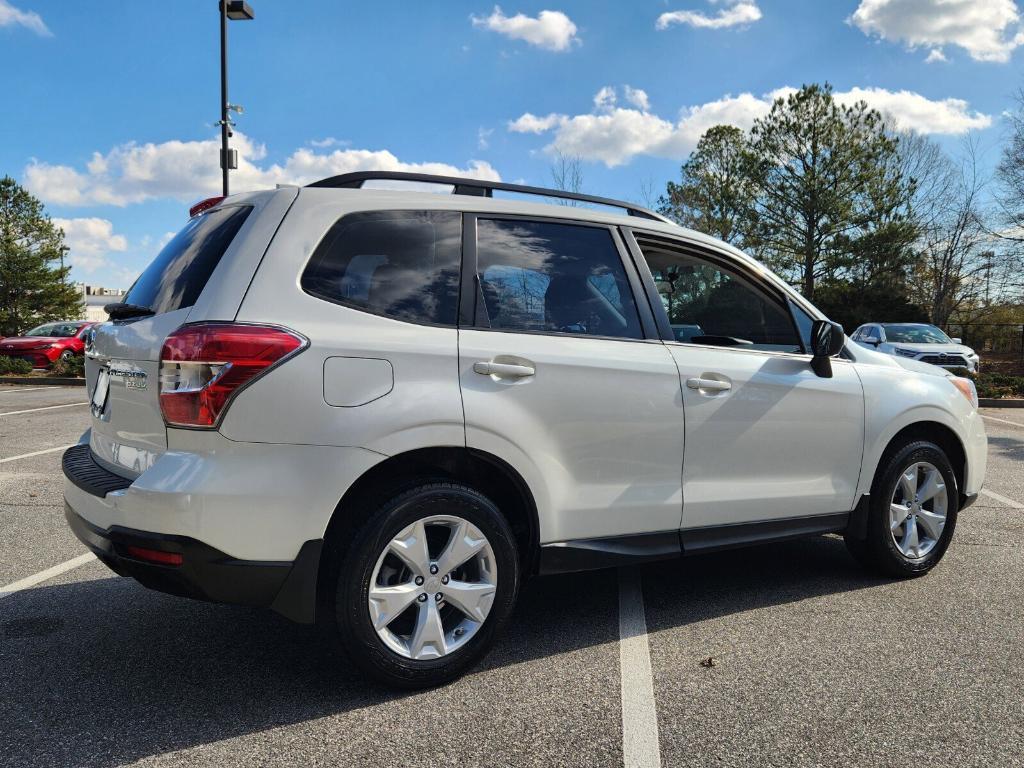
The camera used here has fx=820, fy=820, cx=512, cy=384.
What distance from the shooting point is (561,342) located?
11.0 feet

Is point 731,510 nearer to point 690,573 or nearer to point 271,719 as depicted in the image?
point 690,573

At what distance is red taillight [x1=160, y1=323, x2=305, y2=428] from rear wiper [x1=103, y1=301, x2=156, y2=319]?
0.49m

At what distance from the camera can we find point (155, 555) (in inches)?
108

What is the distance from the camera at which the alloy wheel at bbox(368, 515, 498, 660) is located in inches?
116

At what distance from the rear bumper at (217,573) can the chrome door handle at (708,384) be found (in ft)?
5.68

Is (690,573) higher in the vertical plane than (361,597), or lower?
lower

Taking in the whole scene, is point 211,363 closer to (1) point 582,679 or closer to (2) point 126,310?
(2) point 126,310

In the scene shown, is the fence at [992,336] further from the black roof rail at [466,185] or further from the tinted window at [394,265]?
the tinted window at [394,265]

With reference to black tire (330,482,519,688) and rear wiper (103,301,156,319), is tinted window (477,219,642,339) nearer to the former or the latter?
black tire (330,482,519,688)

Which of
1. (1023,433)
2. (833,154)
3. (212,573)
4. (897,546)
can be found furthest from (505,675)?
(833,154)

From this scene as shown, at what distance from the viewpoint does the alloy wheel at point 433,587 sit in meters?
2.94

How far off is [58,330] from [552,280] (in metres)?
23.9

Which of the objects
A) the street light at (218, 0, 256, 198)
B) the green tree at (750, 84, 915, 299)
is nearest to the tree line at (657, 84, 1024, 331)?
the green tree at (750, 84, 915, 299)

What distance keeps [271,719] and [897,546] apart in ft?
10.8
